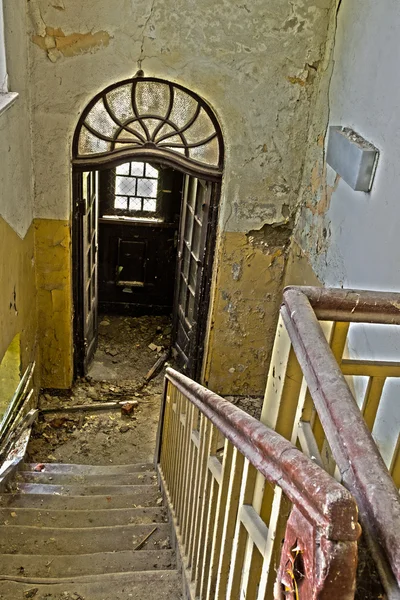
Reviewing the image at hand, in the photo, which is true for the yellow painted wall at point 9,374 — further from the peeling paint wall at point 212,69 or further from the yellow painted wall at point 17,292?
the peeling paint wall at point 212,69

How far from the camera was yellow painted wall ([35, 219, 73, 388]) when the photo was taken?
5.26m


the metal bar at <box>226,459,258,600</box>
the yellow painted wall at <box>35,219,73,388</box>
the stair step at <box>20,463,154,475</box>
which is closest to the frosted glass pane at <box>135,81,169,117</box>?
the yellow painted wall at <box>35,219,73,388</box>

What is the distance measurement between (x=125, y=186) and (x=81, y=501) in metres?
4.30

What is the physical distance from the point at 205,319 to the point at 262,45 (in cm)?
245

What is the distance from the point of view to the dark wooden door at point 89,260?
18.2 ft

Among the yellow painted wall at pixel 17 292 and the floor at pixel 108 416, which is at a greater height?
the yellow painted wall at pixel 17 292

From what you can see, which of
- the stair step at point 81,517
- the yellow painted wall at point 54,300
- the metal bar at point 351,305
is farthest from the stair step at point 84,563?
the yellow painted wall at point 54,300

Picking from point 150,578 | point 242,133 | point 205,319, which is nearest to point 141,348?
point 205,319

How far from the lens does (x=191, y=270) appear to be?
6020 mm

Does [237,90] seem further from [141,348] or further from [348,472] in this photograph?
[348,472]

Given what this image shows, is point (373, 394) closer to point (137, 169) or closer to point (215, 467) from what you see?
→ point (215, 467)

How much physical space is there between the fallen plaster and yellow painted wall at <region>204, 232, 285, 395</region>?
73.2 inches

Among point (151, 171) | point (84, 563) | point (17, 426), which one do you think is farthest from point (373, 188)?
point (151, 171)

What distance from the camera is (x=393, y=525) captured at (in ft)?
2.96
